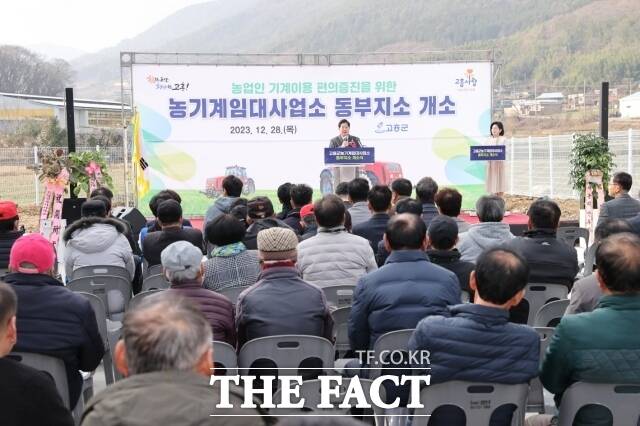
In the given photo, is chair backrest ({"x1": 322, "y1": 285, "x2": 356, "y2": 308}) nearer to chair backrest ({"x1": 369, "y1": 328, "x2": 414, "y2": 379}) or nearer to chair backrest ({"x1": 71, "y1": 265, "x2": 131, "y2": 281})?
chair backrest ({"x1": 369, "y1": 328, "x2": 414, "y2": 379})

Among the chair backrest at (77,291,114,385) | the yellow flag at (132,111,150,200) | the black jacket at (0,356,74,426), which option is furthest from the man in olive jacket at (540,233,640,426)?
the yellow flag at (132,111,150,200)

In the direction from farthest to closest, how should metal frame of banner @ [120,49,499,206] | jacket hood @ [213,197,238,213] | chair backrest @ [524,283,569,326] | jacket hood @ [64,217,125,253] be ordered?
metal frame of banner @ [120,49,499,206]
jacket hood @ [213,197,238,213]
jacket hood @ [64,217,125,253]
chair backrest @ [524,283,569,326]

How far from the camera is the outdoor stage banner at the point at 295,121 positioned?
12180 mm

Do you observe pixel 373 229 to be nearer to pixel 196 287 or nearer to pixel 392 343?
pixel 196 287

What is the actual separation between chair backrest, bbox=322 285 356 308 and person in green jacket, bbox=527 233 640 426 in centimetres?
159

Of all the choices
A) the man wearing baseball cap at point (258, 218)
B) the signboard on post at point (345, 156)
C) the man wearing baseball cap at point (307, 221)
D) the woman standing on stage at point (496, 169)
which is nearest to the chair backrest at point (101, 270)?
the man wearing baseball cap at point (258, 218)

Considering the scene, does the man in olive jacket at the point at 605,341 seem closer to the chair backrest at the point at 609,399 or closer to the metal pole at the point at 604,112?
the chair backrest at the point at 609,399

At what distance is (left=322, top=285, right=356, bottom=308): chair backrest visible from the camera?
14.6 ft

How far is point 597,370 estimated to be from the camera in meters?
2.84

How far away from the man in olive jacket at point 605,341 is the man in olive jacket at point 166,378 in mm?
1407

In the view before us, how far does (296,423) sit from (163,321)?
73 cm

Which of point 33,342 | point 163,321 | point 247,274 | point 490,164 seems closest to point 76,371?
point 33,342

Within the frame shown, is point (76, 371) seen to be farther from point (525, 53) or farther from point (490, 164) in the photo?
point (525, 53)

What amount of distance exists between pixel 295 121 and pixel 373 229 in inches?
266
